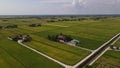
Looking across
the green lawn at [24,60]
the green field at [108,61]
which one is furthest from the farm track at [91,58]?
the green lawn at [24,60]

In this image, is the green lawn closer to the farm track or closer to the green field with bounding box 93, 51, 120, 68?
the farm track

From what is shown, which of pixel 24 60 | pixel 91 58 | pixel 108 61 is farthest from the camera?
pixel 91 58

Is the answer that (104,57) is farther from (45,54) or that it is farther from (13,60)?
(13,60)

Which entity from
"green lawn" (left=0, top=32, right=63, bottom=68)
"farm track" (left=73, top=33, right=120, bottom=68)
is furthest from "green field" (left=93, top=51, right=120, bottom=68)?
"green lawn" (left=0, top=32, right=63, bottom=68)

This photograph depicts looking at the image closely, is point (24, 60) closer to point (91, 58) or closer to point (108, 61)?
point (91, 58)

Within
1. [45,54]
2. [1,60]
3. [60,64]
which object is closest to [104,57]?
[60,64]

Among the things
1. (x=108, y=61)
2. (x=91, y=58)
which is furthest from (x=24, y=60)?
(x=108, y=61)

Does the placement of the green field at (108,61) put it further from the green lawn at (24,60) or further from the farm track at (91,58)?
the green lawn at (24,60)

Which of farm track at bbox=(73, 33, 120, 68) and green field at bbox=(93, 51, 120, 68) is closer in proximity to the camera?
green field at bbox=(93, 51, 120, 68)

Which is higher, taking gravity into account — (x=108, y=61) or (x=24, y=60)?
(x=24, y=60)
